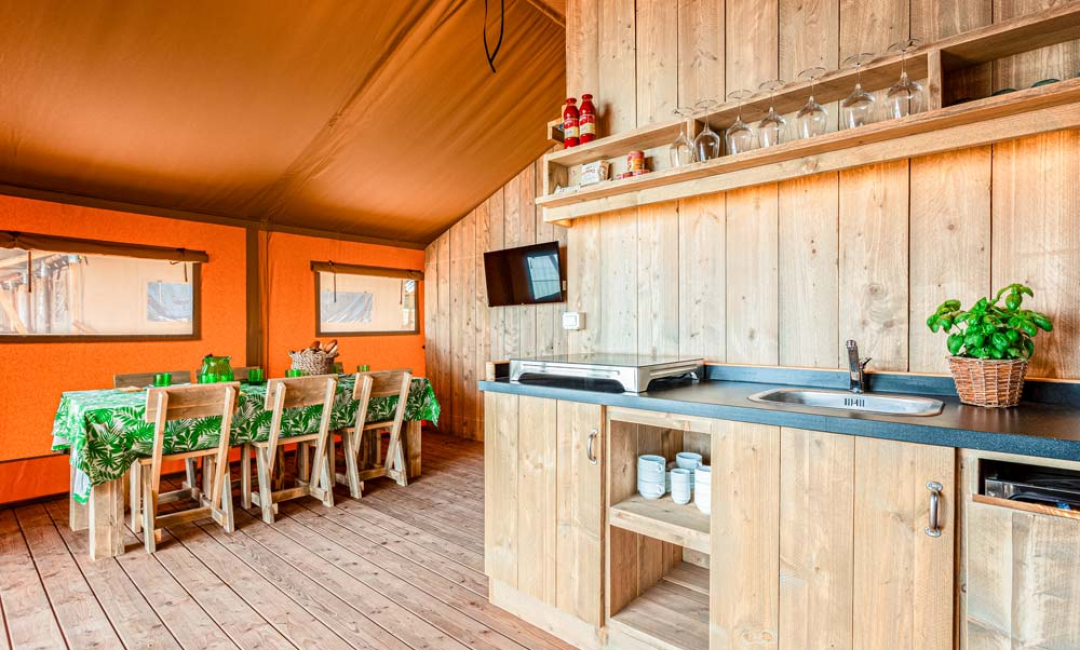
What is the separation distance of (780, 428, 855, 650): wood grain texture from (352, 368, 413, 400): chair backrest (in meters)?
2.73

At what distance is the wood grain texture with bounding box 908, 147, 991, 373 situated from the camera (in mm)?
1655

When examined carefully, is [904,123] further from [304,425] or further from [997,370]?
[304,425]

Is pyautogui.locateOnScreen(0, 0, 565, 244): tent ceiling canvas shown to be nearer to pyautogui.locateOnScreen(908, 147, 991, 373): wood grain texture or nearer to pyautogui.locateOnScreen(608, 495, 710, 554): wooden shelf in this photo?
pyautogui.locateOnScreen(908, 147, 991, 373): wood grain texture

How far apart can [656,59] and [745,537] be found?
2.05 metres

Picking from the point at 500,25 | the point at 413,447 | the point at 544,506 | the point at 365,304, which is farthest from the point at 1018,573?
the point at 365,304

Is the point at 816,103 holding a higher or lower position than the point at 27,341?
higher

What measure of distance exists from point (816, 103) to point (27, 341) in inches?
192

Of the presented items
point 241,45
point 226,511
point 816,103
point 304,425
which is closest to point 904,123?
point 816,103

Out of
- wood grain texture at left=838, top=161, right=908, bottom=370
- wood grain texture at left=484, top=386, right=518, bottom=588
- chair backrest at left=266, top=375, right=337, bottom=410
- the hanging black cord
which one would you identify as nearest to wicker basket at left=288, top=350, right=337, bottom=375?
chair backrest at left=266, top=375, right=337, bottom=410

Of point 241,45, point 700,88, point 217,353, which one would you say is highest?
point 241,45

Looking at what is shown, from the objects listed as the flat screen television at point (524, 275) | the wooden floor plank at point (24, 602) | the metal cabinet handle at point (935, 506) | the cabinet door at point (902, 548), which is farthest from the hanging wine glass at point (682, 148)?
the wooden floor plank at point (24, 602)

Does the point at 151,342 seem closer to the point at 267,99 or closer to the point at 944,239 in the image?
the point at 267,99

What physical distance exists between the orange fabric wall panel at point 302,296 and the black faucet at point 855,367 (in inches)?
181

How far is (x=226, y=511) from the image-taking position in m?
3.04
